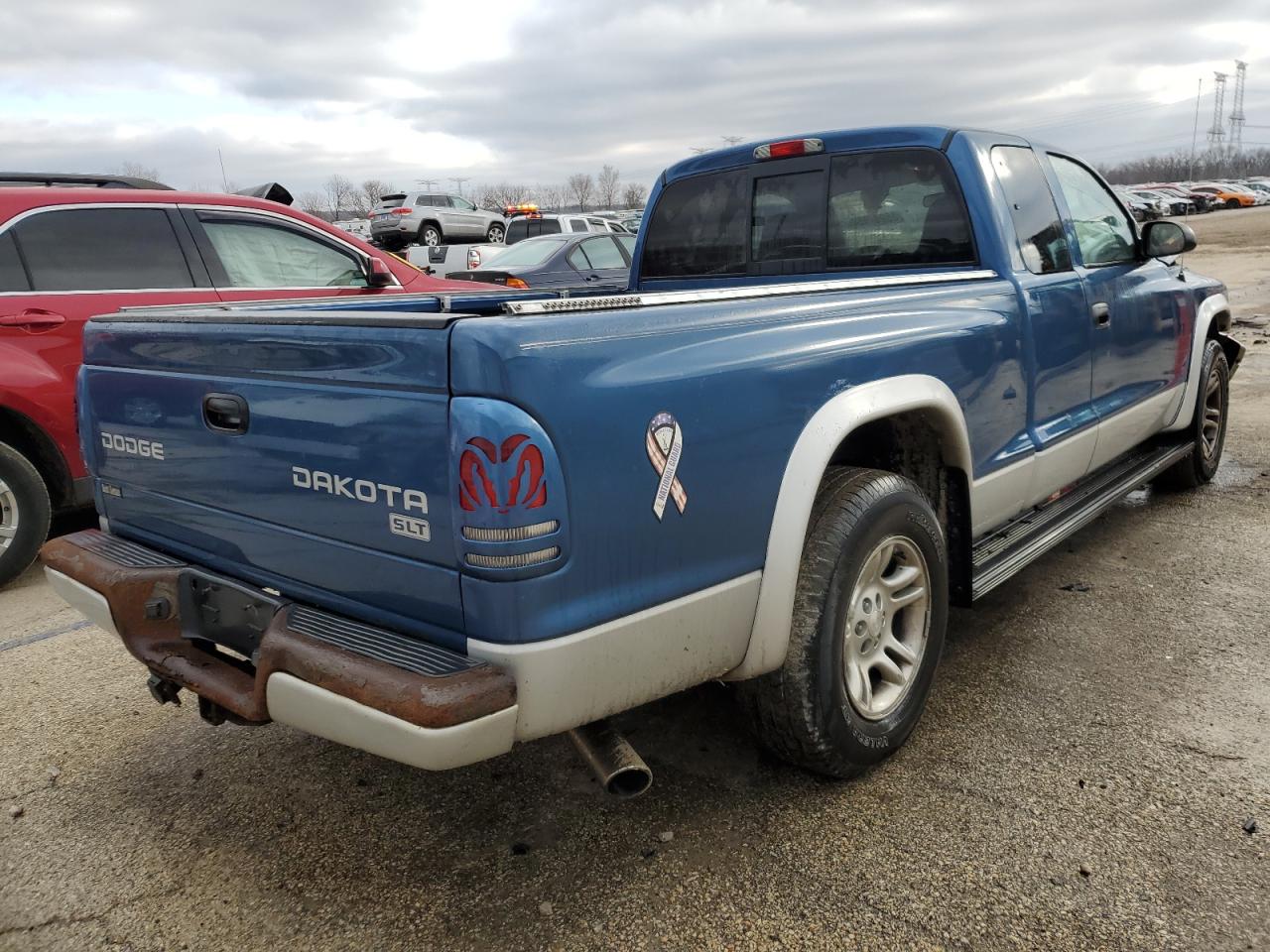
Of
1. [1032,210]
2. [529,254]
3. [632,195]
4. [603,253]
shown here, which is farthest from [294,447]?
[632,195]

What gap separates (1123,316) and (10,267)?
519 cm

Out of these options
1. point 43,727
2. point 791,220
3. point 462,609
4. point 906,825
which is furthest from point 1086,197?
point 43,727

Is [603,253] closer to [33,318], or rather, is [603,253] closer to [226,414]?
[33,318]

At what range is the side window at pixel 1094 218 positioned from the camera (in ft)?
13.6

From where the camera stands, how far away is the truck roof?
3.63 metres

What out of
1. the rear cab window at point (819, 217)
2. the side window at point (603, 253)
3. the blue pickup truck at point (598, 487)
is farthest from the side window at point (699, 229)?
the side window at point (603, 253)

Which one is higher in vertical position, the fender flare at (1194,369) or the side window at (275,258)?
the side window at (275,258)

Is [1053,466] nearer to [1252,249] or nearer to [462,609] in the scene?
[462,609]

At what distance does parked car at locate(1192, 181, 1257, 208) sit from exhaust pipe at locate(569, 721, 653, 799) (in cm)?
6974

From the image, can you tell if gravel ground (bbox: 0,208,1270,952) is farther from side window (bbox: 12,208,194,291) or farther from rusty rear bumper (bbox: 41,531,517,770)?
side window (bbox: 12,208,194,291)

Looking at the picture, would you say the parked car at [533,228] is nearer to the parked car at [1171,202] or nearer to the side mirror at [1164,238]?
the side mirror at [1164,238]

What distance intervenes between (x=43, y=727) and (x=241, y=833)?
1.16m

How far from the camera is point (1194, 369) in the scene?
5094mm

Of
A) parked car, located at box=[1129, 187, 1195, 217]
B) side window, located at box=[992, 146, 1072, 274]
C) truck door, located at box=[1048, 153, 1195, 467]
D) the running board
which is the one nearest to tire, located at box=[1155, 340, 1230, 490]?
the running board
